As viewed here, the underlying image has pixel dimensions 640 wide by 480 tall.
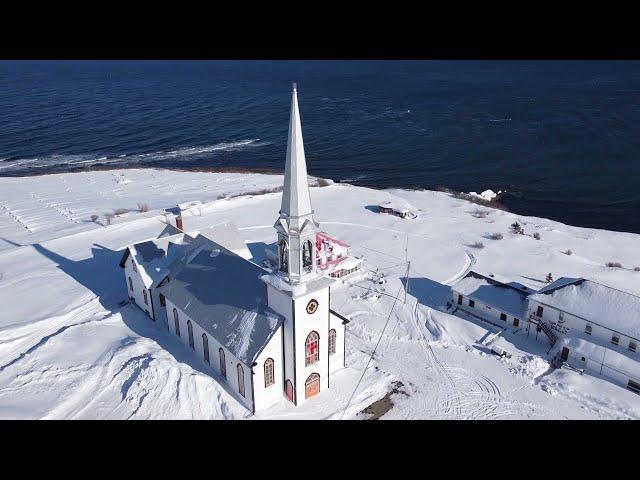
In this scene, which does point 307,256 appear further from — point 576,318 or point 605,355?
point 605,355

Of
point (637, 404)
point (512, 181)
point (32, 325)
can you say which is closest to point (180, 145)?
point (512, 181)

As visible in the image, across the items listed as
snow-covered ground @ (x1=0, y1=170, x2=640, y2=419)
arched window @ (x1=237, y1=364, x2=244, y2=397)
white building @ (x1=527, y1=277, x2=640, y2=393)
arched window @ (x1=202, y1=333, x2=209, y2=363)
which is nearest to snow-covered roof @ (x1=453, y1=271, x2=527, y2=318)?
white building @ (x1=527, y1=277, x2=640, y2=393)

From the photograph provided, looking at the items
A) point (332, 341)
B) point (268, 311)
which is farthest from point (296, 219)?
point (332, 341)

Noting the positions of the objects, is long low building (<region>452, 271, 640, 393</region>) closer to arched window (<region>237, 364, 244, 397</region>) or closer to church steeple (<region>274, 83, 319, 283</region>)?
church steeple (<region>274, 83, 319, 283</region>)

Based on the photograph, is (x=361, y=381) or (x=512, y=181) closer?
(x=361, y=381)

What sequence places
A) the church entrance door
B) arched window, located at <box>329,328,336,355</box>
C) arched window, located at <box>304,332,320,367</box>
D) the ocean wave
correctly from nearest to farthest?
arched window, located at <box>304,332,320,367</box> < the church entrance door < arched window, located at <box>329,328,336,355</box> < the ocean wave

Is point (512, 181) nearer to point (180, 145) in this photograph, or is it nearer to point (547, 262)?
point (547, 262)
